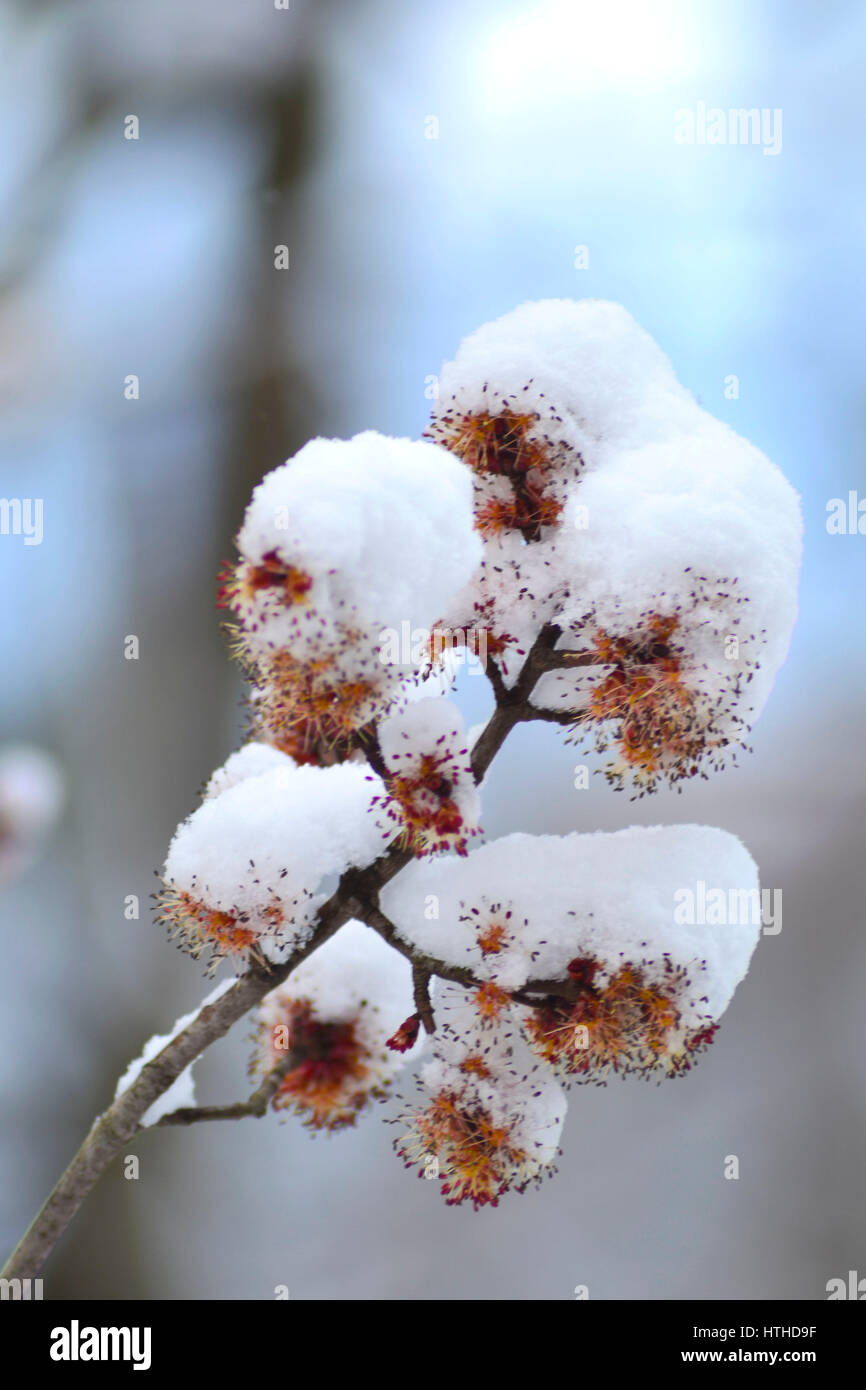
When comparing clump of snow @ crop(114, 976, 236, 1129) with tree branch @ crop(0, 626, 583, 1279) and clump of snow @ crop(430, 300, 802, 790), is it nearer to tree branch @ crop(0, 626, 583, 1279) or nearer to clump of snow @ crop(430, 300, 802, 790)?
tree branch @ crop(0, 626, 583, 1279)

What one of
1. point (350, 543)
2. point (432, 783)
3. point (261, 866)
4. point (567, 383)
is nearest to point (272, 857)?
point (261, 866)

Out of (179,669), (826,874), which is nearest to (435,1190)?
(826,874)

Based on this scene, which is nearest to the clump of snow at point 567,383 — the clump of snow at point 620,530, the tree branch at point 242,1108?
the clump of snow at point 620,530

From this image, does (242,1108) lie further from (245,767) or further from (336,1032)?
(245,767)

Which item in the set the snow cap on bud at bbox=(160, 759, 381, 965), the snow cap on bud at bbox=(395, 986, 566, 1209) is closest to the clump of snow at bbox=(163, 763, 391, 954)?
the snow cap on bud at bbox=(160, 759, 381, 965)
